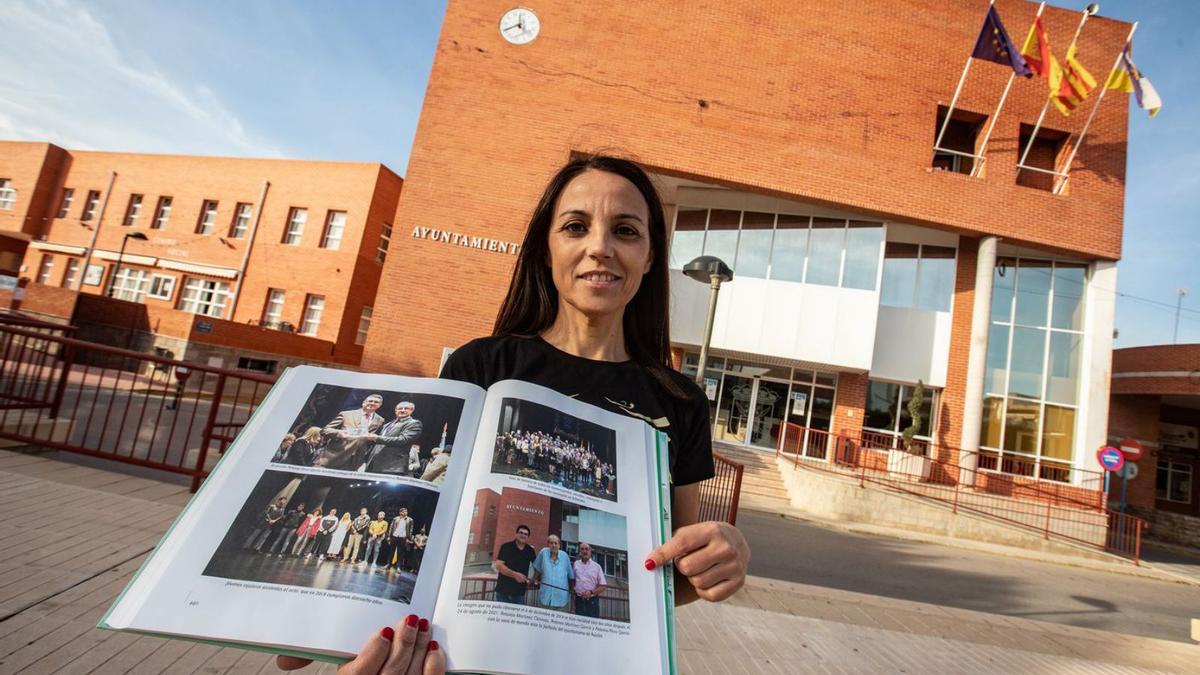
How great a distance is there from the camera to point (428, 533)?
36.2 inches

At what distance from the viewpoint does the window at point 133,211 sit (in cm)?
2727

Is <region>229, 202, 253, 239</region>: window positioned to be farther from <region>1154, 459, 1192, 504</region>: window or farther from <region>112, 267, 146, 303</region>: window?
<region>1154, 459, 1192, 504</region>: window

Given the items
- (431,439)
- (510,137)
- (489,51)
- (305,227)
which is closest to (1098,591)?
(431,439)

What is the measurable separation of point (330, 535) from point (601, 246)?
953 millimetres

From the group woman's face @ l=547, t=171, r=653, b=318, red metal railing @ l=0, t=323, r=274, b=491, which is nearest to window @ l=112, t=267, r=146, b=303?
red metal railing @ l=0, t=323, r=274, b=491

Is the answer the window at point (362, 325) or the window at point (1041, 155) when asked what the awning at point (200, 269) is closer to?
the window at point (362, 325)

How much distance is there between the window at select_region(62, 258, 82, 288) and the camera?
27656 mm

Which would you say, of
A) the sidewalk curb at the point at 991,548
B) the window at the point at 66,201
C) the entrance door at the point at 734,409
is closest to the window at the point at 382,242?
the entrance door at the point at 734,409

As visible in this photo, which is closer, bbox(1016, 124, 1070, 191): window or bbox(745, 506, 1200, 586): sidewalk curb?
bbox(745, 506, 1200, 586): sidewalk curb

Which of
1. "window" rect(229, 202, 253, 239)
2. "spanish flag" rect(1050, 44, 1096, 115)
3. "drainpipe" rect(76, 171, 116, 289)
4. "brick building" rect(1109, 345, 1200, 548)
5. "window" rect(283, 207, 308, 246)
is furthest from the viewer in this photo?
"drainpipe" rect(76, 171, 116, 289)

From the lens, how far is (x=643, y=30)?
15102 mm

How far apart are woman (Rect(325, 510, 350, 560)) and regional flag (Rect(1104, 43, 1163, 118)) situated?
796 inches

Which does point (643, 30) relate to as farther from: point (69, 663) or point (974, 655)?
point (69, 663)

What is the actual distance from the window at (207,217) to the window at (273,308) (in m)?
5.36
